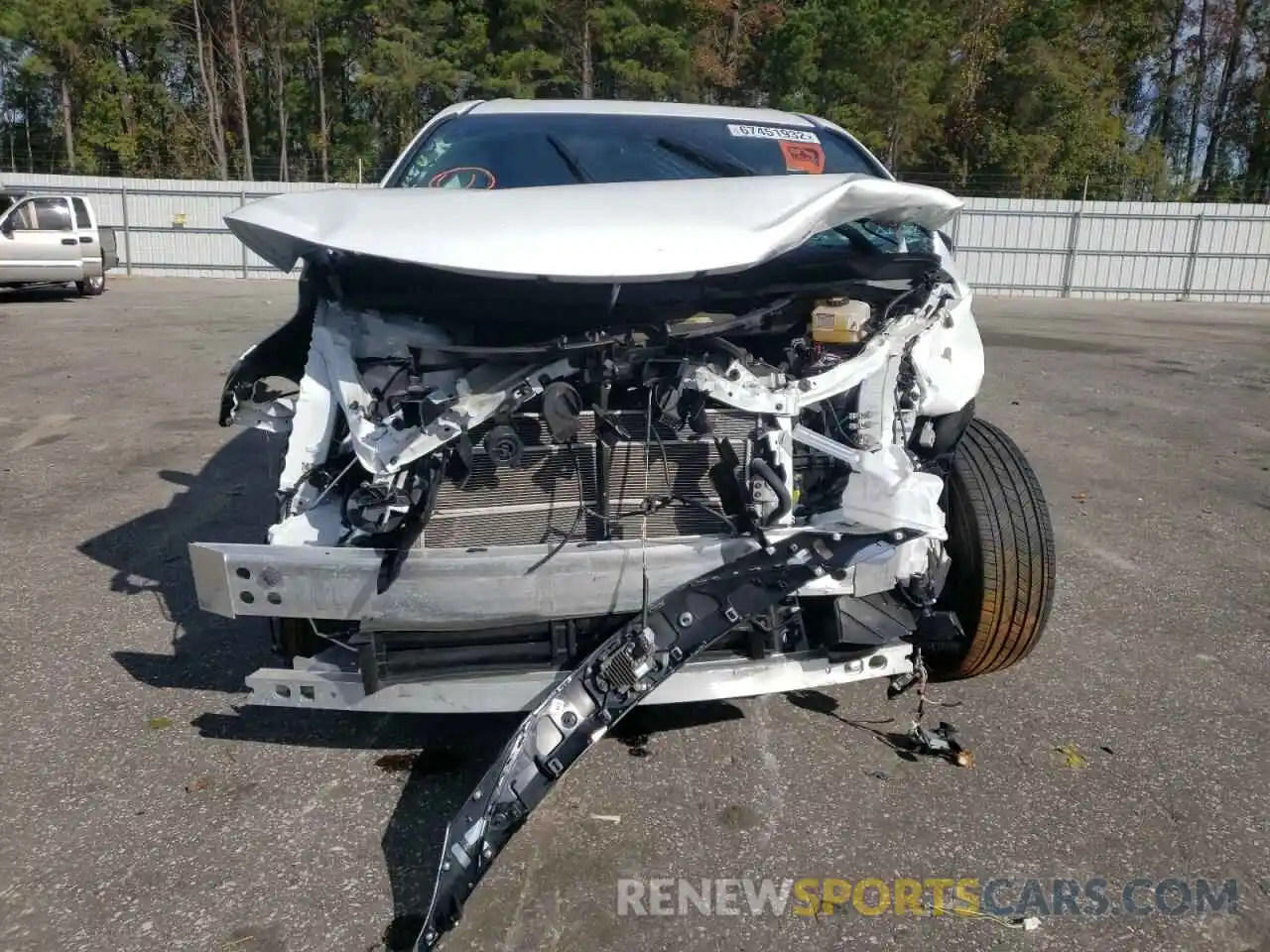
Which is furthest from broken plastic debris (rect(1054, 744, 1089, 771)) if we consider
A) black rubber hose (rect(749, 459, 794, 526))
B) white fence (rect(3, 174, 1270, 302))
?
white fence (rect(3, 174, 1270, 302))

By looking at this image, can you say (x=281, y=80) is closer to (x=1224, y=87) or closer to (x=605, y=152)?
(x=1224, y=87)

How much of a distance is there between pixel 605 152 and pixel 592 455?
172 cm

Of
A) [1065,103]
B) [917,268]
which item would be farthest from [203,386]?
[1065,103]

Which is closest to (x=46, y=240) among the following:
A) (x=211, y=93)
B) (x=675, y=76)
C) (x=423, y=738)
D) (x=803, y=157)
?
(x=803, y=157)

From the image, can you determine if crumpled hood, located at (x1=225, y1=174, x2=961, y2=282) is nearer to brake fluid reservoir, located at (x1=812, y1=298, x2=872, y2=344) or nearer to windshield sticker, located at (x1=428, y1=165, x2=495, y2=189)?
brake fluid reservoir, located at (x1=812, y1=298, x2=872, y2=344)

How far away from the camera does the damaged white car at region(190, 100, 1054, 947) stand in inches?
96.3

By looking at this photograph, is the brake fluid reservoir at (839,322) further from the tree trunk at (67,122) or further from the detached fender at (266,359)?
the tree trunk at (67,122)

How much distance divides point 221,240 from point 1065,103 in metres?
27.2

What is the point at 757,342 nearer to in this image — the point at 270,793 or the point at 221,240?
the point at 270,793

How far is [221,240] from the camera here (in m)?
22.3

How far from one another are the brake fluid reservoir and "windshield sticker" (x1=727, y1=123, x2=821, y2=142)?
5.41 ft

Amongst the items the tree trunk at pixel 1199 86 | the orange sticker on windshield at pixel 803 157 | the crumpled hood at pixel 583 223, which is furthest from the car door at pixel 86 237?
the tree trunk at pixel 1199 86

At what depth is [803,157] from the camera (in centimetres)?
412

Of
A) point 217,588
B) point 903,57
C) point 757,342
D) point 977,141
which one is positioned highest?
point 903,57
